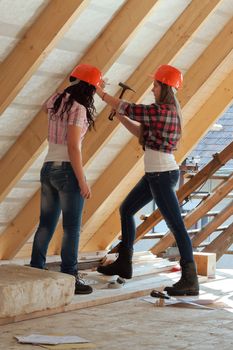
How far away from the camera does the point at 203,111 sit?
6.53 m

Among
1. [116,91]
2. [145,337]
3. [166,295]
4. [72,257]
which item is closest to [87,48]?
[116,91]

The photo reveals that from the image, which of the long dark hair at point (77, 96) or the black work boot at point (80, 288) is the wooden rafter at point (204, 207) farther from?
the long dark hair at point (77, 96)

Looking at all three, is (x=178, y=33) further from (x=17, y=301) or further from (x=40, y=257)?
(x=17, y=301)

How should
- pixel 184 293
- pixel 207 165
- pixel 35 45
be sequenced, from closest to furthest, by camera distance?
pixel 35 45 → pixel 184 293 → pixel 207 165

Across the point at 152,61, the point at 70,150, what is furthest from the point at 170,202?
the point at 152,61

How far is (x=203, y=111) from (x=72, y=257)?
2.58 m

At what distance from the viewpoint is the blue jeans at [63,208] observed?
4344mm

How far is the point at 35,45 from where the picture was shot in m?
4.16

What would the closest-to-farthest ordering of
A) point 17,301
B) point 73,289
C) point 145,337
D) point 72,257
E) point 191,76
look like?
point 145,337
point 17,301
point 73,289
point 72,257
point 191,76

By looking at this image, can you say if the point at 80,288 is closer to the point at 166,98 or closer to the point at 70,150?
the point at 70,150

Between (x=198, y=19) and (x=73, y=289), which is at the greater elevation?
(x=198, y=19)

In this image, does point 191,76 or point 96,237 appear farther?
point 96,237

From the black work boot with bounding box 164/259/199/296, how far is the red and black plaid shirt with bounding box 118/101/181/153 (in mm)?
740

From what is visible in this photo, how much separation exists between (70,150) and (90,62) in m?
0.79
